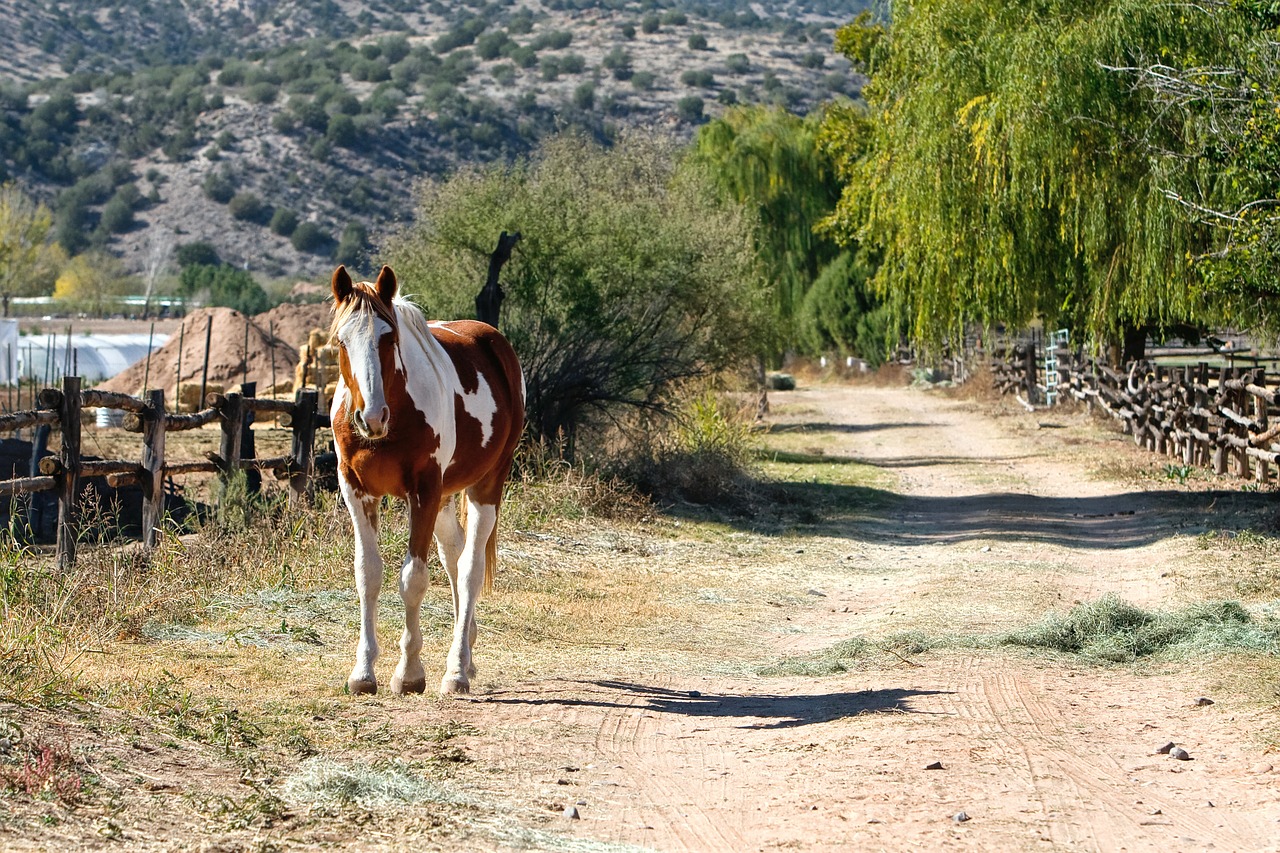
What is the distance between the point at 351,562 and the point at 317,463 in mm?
2950

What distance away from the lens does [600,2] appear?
14025cm

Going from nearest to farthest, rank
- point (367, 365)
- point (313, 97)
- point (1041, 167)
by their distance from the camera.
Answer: point (367, 365), point (1041, 167), point (313, 97)

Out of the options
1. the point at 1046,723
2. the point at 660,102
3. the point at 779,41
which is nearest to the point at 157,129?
the point at 660,102

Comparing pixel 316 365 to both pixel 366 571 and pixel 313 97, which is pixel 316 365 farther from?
pixel 313 97

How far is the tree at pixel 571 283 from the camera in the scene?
647 inches

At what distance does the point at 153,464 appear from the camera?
11258 millimetres

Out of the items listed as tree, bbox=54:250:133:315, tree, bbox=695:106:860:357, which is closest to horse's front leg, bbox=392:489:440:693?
tree, bbox=695:106:860:357

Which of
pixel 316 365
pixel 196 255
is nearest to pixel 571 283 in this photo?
pixel 316 365

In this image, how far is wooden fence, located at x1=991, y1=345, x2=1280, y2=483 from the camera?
1667 centimetres

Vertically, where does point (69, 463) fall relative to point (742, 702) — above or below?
above

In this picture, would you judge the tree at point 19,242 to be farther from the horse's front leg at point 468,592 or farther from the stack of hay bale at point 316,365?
the horse's front leg at point 468,592

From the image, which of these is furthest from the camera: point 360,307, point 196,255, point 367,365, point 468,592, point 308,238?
point 308,238

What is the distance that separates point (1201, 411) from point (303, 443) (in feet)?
39.9

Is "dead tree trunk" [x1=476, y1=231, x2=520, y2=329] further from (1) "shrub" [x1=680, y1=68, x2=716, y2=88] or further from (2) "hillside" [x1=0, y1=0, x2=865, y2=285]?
(1) "shrub" [x1=680, y1=68, x2=716, y2=88]
